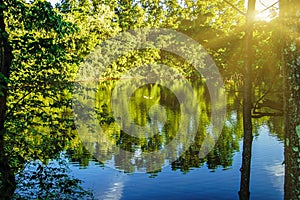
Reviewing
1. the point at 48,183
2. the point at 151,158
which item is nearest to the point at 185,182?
the point at 151,158

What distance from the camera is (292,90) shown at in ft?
20.2

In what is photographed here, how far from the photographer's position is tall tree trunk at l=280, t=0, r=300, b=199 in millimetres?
6066

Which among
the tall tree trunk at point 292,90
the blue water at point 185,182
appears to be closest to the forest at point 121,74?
the tall tree trunk at point 292,90

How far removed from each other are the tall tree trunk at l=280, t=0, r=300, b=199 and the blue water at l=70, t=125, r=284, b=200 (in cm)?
1621

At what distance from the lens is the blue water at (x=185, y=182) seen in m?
22.1

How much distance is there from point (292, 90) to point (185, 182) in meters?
19.1

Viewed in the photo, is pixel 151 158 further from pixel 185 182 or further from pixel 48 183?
pixel 48 183

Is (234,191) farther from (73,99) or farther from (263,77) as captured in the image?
(73,99)

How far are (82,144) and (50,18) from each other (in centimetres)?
2445

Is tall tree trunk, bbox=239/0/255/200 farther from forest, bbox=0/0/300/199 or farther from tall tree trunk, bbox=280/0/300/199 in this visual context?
tall tree trunk, bbox=280/0/300/199

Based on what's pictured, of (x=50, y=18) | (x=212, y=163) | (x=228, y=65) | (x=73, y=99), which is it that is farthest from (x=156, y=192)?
(x=50, y=18)

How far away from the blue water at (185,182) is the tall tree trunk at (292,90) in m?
16.2

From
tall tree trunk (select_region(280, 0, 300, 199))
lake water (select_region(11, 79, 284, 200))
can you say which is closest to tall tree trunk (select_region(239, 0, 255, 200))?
lake water (select_region(11, 79, 284, 200))

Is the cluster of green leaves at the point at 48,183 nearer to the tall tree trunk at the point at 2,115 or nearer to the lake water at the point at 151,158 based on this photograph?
the lake water at the point at 151,158
